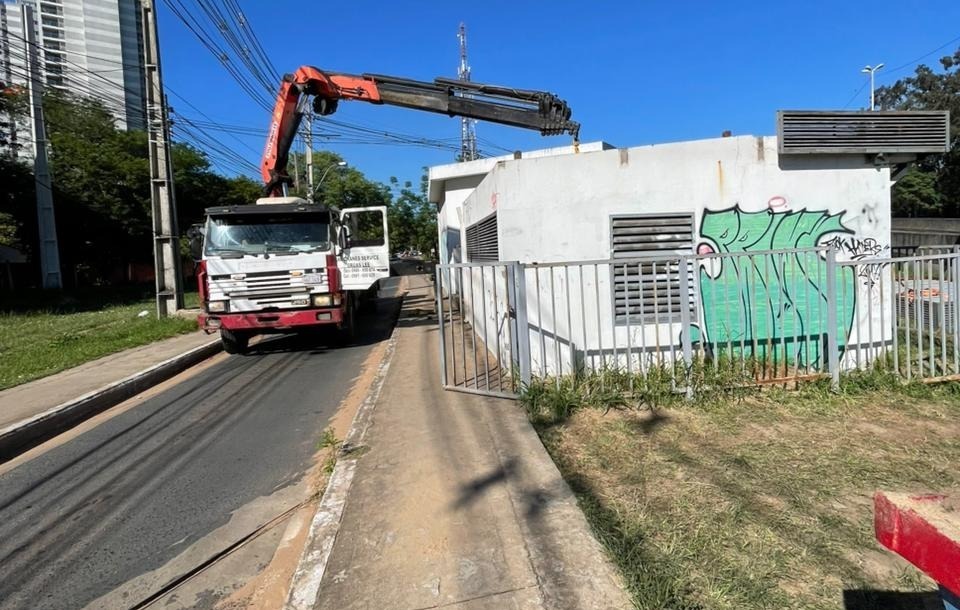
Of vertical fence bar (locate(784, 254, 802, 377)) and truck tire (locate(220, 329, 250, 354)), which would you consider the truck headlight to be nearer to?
truck tire (locate(220, 329, 250, 354))

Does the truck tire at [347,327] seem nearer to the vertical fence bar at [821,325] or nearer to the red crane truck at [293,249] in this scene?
the red crane truck at [293,249]

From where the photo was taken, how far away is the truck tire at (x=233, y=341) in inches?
424

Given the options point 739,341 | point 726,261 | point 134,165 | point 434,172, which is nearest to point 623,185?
point 726,261

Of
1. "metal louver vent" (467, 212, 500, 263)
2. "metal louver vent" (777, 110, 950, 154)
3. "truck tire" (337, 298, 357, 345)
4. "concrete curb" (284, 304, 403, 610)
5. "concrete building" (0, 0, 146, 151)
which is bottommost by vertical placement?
"concrete curb" (284, 304, 403, 610)

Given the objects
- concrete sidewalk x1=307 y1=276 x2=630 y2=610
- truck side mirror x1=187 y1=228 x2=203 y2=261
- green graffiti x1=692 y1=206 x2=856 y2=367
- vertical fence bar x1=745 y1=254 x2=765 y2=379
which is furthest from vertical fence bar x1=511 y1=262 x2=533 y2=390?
truck side mirror x1=187 y1=228 x2=203 y2=261

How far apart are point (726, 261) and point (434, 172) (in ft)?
41.3

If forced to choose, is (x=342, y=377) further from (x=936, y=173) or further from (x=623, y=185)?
(x=936, y=173)

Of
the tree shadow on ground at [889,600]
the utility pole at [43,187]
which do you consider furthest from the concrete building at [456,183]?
the utility pole at [43,187]

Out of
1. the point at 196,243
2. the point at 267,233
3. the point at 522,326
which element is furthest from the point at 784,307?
the point at 196,243

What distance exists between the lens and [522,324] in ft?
18.6

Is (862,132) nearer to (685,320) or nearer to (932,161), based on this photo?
(685,320)

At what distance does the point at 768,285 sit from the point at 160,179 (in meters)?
14.5

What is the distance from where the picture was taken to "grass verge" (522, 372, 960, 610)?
2.69m

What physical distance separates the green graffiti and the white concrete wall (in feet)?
0.08
